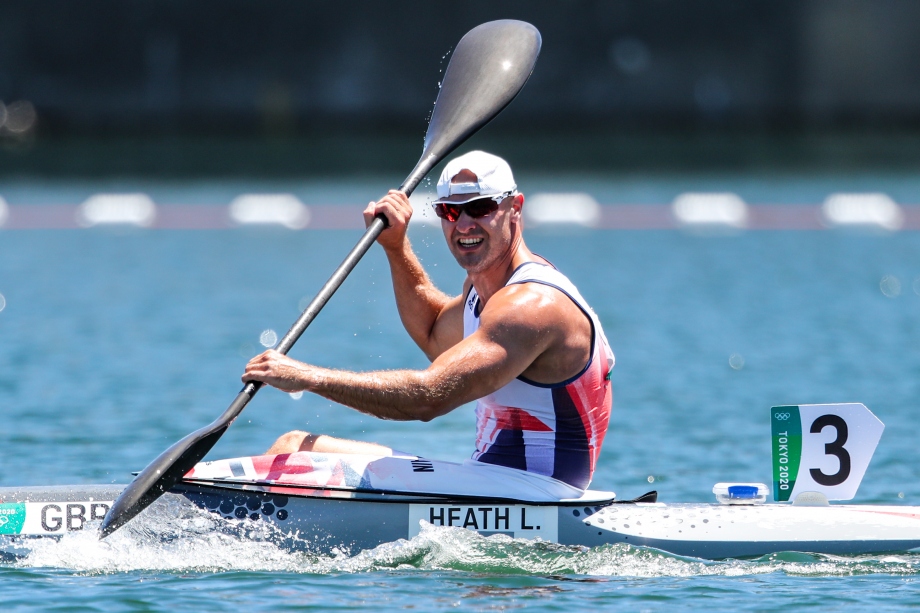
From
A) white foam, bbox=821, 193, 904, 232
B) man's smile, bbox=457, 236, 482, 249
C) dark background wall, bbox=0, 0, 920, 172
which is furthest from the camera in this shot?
dark background wall, bbox=0, 0, 920, 172

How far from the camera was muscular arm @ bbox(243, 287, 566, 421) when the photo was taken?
515 cm

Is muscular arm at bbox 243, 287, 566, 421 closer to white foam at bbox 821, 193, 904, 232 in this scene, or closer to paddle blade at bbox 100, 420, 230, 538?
paddle blade at bbox 100, 420, 230, 538

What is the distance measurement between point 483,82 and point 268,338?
6.14 meters

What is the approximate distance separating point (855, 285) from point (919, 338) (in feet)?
10.6

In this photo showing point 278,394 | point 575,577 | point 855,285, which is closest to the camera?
point 575,577

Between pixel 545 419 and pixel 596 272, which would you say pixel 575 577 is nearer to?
pixel 545 419

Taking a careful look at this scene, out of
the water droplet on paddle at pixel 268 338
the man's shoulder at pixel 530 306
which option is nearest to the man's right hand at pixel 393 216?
the man's shoulder at pixel 530 306

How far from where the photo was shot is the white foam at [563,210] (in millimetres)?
20719

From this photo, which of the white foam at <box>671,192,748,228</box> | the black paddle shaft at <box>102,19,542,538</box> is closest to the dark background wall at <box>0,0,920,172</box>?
the white foam at <box>671,192,748,228</box>


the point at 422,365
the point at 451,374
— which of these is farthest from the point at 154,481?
the point at 422,365

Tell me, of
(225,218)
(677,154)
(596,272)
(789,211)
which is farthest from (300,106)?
(596,272)

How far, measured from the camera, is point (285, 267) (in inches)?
684

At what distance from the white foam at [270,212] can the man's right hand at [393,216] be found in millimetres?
14975

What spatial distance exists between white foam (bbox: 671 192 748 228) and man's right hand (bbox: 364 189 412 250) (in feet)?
49.1
